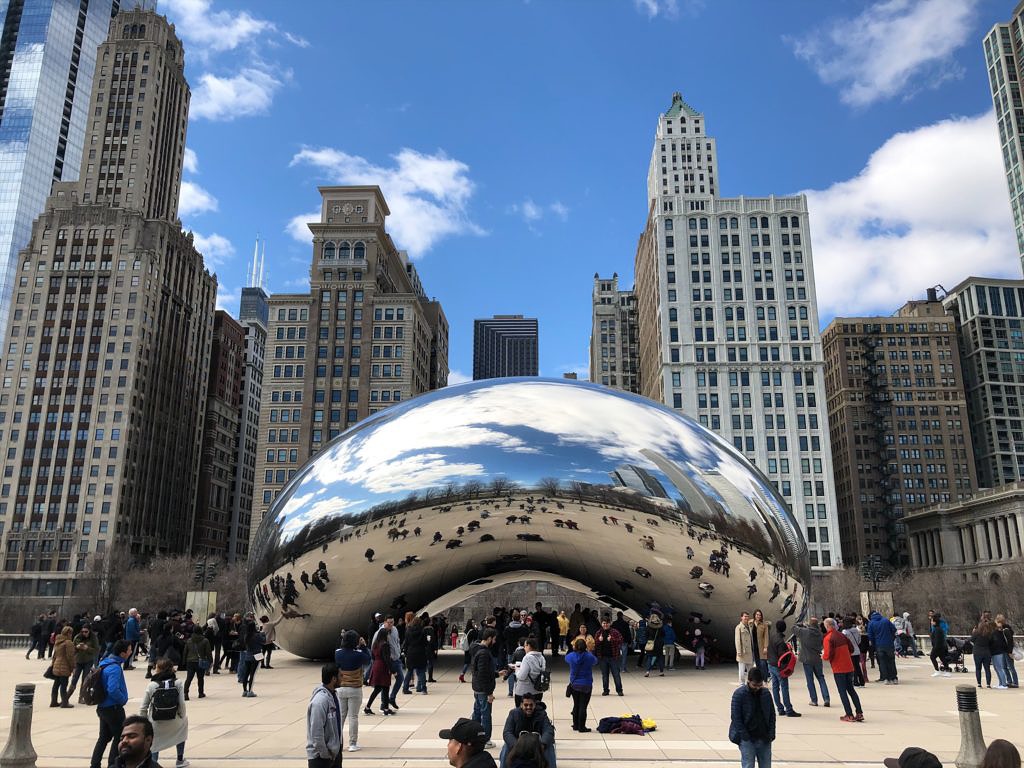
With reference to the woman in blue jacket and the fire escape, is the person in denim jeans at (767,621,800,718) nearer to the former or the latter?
the woman in blue jacket

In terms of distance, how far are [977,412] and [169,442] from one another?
13391cm

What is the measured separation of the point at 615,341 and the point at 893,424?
51.7 meters

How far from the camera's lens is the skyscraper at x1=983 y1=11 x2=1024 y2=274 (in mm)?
125037

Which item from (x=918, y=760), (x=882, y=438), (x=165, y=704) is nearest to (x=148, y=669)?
(x=165, y=704)

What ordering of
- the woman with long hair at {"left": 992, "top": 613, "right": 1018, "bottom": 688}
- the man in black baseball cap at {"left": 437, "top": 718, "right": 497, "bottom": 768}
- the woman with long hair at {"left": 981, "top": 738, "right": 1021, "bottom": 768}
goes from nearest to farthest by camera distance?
the woman with long hair at {"left": 981, "top": 738, "right": 1021, "bottom": 768} < the man in black baseball cap at {"left": 437, "top": 718, "right": 497, "bottom": 768} < the woman with long hair at {"left": 992, "top": 613, "right": 1018, "bottom": 688}

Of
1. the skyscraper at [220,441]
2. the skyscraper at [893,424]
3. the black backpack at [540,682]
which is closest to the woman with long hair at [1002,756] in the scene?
the black backpack at [540,682]

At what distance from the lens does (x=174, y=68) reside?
13200 cm

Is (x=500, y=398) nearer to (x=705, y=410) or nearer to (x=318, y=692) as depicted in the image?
(x=318, y=692)

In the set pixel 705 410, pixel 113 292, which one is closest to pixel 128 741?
pixel 705 410

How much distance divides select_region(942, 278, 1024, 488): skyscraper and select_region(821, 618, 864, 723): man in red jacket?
14173 centimetres

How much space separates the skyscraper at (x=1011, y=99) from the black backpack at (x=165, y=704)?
14502 centimetres

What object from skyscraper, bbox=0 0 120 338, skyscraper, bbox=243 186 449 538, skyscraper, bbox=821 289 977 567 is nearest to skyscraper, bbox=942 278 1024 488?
skyscraper, bbox=821 289 977 567

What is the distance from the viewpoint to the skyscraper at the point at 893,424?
126 metres

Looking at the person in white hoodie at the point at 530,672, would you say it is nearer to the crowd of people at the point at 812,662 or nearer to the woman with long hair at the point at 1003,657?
the crowd of people at the point at 812,662
